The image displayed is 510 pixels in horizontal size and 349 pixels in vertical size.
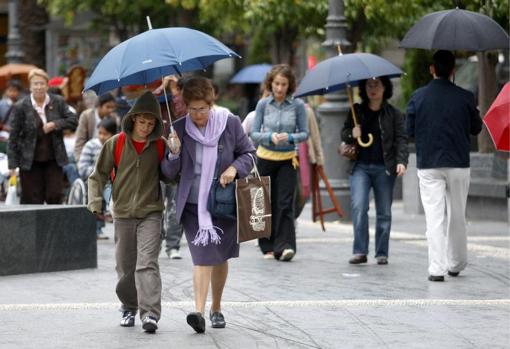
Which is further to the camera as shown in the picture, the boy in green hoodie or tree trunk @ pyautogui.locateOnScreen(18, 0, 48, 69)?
tree trunk @ pyautogui.locateOnScreen(18, 0, 48, 69)

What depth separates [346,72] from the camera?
12.4 metres

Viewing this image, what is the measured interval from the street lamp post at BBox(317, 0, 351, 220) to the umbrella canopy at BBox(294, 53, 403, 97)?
4699mm

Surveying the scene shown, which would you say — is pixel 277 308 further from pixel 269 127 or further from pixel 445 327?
pixel 269 127

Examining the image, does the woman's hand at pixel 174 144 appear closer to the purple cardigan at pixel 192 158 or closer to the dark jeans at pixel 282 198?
the purple cardigan at pixel 192 158

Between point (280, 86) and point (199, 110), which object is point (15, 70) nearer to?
point (280, 86)

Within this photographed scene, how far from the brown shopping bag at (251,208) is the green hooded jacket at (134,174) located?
1.75 feet

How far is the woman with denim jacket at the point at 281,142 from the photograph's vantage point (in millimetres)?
13092

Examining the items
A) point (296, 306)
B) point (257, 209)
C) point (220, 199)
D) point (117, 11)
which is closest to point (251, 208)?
point (257, 209)

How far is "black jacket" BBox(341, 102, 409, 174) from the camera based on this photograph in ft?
41.5

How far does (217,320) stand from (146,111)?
1370 mm

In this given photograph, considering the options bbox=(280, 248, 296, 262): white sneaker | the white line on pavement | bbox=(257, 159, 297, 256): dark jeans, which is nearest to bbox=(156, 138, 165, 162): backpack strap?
the white line on pavement

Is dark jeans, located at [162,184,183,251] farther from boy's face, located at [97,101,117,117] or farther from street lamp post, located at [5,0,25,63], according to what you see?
street lamp post, located at [5,0,25,63]

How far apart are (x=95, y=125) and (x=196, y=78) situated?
713 cm

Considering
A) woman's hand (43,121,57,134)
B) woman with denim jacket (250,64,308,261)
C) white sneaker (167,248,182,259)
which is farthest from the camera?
woman's hand (43,121,57,134)
